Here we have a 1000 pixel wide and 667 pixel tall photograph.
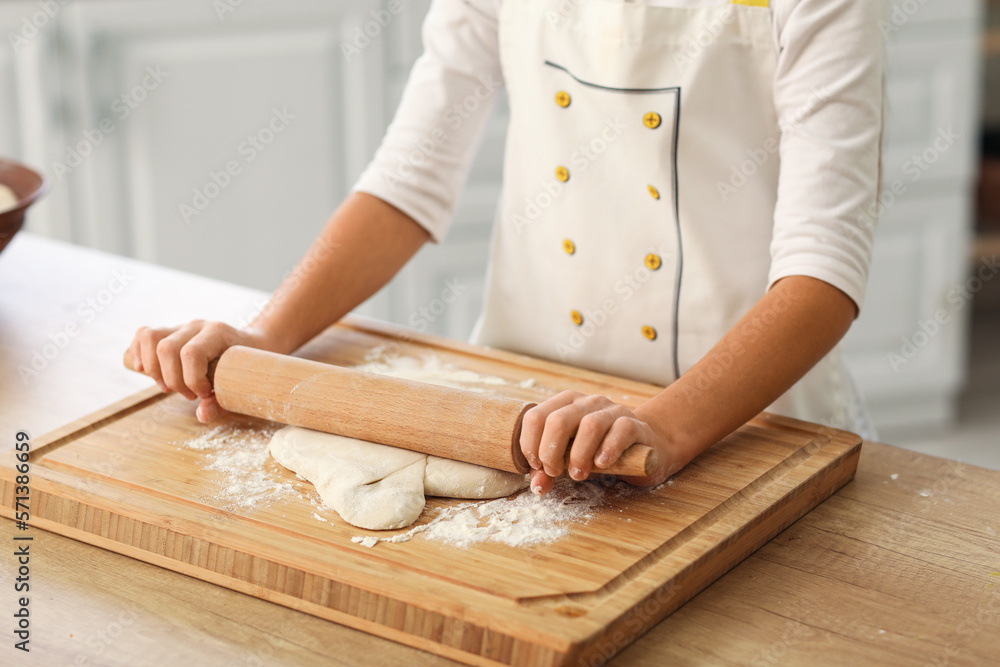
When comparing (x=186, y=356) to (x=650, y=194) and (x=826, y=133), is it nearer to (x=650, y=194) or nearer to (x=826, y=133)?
(x=650, y=194)

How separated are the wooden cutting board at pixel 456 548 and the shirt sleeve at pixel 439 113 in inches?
15.0

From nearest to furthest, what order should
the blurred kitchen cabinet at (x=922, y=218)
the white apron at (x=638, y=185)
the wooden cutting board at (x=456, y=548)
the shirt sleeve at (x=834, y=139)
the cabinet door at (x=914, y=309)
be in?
the wooden cutting board at (x=456, y=548)
the shirt sleeve at (x=834, y=139)
the white apron at (x=638, y=185)
the blurred kitchen cabinet at (x=922, y=218)
the cabinet door at (x=914, y=309)

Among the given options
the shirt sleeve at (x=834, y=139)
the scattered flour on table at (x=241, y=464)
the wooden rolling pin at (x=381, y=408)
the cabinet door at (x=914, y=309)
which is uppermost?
the shirt sleeve at (x=834, y=139)

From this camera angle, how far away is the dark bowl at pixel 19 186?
4.15ft

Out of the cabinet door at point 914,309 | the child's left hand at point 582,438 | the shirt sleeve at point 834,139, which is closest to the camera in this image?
the child's left hand at point 582,438

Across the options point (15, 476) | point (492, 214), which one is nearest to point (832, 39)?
point (15, 476)

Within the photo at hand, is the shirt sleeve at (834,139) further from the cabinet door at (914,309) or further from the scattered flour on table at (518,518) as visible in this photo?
the cabinet door at (914,309)

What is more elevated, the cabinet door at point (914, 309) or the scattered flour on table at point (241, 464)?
the scattered flour on table at point (241, 464)

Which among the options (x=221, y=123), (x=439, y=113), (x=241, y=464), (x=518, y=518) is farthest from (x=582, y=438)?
(x=221, y=123)

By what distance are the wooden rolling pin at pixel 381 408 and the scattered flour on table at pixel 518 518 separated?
34mm

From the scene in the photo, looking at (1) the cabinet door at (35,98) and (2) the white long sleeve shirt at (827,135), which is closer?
(2) the white long sleeve shirt at (827,135)

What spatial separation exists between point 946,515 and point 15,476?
827mm

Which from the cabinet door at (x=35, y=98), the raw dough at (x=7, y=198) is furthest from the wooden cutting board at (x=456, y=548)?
the cabinet door at (x=35, y=98)

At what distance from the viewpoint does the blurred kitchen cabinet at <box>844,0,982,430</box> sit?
7.93ft
